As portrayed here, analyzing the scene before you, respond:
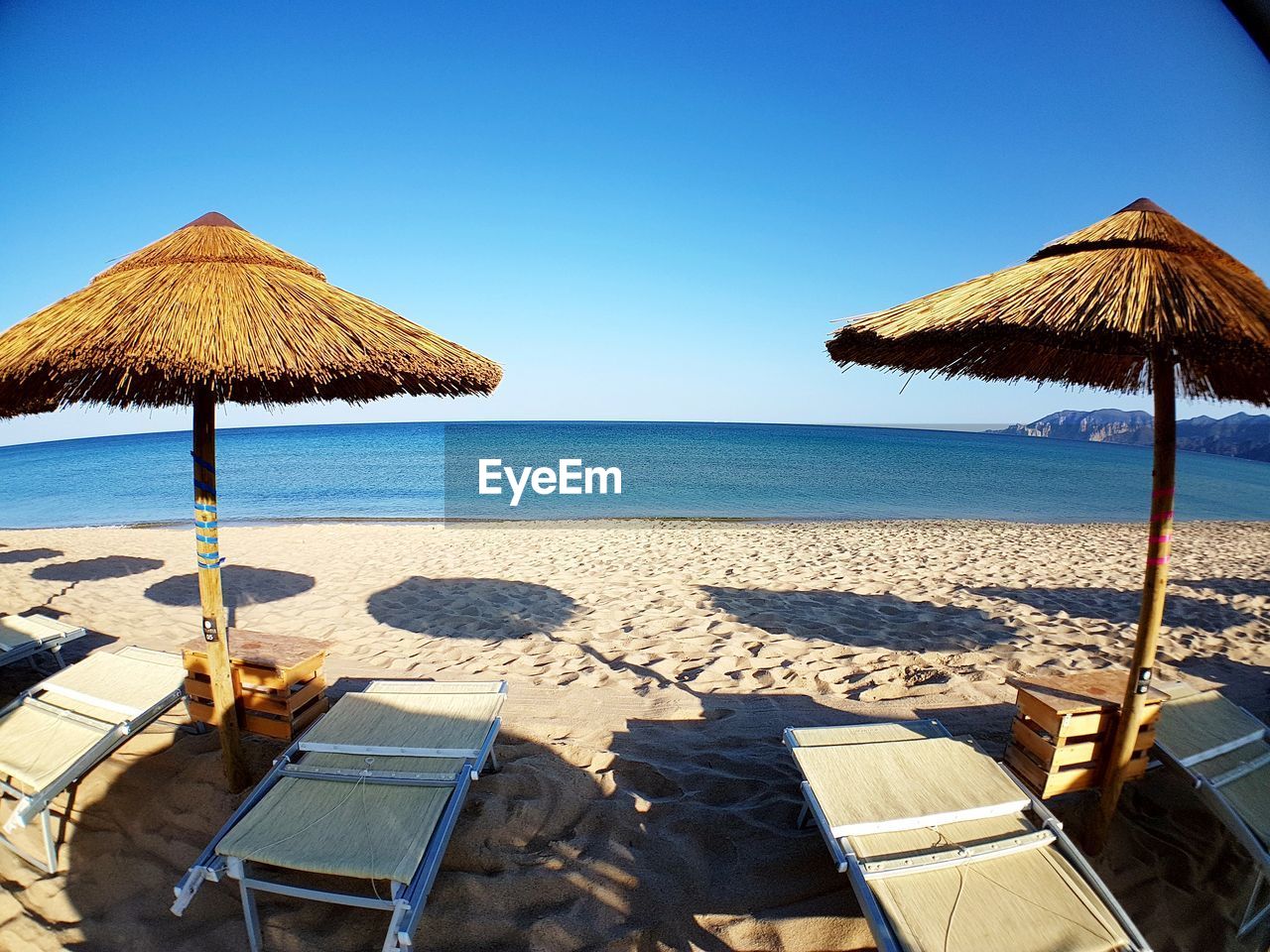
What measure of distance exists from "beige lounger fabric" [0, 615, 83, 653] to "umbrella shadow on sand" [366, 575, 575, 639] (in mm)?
2148

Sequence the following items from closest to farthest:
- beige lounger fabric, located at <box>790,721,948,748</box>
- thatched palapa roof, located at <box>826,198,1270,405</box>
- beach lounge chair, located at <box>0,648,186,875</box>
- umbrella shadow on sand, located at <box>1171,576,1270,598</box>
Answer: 1. thatched palapa roof, located at <box>826,198,1270,405</box>
2. beach lounge chair, located at <box>0,648,186,875</box>
3. beige lounger fabric, located at <box>790,721,948,748</box>
4. umbrella shadow on sand, located at <box>1171,576,1270,598</box>

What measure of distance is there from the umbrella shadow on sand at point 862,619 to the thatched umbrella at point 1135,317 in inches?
94.6

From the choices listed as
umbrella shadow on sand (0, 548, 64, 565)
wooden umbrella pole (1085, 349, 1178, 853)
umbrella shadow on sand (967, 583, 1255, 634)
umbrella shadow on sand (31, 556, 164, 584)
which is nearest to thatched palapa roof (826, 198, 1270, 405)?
wooden umbrella pole (1085, 349, 1178, 853)

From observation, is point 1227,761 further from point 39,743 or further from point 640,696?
point 39,743

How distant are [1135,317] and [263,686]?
3.88 m

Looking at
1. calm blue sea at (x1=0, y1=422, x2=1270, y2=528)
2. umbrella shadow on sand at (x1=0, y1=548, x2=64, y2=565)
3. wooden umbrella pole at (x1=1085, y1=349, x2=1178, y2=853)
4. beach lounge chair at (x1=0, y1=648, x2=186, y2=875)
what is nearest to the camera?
wooden umbrella pole at (x1=1085, y1=349, x2=1178, y2=853)

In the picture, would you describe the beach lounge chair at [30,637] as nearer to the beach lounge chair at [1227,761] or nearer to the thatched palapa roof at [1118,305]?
the thatched palapa roof at [1118,305]

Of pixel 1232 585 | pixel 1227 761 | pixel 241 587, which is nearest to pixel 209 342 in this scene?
pixel 1227 761

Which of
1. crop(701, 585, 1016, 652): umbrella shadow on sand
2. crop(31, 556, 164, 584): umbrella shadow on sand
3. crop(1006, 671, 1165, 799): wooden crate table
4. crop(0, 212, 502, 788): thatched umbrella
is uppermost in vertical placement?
crop(0, 212, 502, 788): thatched umbrella

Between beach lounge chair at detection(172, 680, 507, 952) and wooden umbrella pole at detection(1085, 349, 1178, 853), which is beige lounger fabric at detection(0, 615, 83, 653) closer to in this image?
beach lounge chair at detection(172, 680, 507, 952)

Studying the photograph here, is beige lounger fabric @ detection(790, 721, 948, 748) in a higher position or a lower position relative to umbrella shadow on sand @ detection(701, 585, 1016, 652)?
higher

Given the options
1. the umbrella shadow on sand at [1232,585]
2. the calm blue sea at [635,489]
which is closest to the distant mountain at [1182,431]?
the calm blue sea at [635,489]

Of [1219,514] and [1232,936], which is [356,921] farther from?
[1219,514]

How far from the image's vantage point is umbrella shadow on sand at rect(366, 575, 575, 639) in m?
5.12
